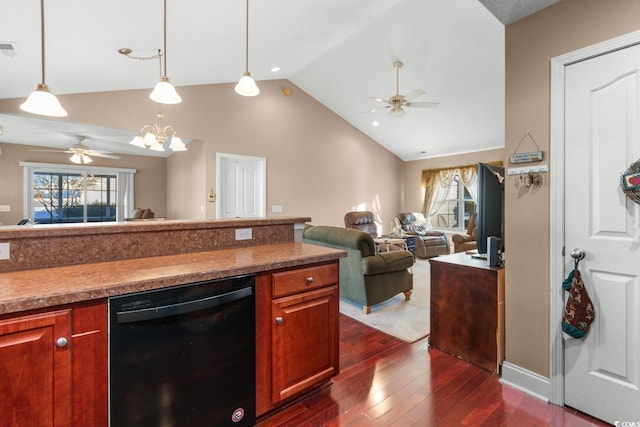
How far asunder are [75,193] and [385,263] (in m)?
7.73

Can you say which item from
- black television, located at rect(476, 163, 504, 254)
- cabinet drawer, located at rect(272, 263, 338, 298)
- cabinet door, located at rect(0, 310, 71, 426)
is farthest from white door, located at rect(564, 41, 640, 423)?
cabinet door, located at rect(0, 310, 71, 426)

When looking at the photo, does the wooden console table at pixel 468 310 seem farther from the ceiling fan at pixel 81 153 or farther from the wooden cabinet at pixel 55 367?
the ceiling fan at pixel 81 153

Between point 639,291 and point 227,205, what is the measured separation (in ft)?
17.6

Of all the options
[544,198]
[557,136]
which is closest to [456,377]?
[544,198]

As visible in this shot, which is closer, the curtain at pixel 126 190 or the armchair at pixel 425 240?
the armchair at pixel 425 240

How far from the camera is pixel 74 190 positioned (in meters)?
7.13

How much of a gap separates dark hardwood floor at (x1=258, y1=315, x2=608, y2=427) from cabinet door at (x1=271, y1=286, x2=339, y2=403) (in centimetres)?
15

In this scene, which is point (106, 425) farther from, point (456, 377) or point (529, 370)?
point (529, 370)

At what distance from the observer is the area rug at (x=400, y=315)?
286 cm

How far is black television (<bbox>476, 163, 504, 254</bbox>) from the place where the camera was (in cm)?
226

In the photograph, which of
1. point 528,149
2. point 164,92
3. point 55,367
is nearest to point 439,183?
point 528,149

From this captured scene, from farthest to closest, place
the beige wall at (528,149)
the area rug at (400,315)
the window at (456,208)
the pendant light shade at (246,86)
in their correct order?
the window at (456,208), the area rug at (400,315), the pendant light shade at (246,86), the beige wall at (528,149)

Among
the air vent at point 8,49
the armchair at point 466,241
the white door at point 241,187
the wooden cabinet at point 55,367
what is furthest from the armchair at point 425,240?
the air vent at point 8,49

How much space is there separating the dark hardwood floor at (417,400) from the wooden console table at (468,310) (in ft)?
0.34
